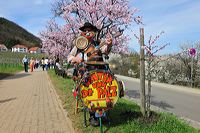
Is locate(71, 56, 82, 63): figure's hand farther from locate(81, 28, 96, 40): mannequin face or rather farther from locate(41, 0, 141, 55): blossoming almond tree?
locate(41, 0, 141, 55): blossoming almond tree

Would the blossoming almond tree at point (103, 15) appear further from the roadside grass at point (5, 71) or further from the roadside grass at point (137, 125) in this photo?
the roadside grass at point (5, 71)

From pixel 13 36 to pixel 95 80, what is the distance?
171044 millimetres

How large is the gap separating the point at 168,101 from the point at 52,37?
558 inches

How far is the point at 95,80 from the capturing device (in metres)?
6.18

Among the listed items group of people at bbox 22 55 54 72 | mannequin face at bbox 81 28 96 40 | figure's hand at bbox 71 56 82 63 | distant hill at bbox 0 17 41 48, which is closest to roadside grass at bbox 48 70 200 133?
figure's hand at bbox 71 56 82 63

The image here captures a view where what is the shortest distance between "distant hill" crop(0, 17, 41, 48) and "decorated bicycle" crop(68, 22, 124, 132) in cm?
13756

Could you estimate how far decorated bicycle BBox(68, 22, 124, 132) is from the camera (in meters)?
6.16

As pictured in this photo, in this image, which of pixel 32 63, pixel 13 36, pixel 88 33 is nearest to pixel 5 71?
pixel 32 63

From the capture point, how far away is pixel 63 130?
7078mm

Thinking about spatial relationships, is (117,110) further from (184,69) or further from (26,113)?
(184,69)

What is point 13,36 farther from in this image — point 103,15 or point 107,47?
point 107,47

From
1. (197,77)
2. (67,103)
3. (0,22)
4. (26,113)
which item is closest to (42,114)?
(26,113)

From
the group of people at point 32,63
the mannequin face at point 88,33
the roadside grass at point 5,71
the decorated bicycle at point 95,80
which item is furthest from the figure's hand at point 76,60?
the group of people at point 32,63

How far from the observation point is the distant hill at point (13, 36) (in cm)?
15638
